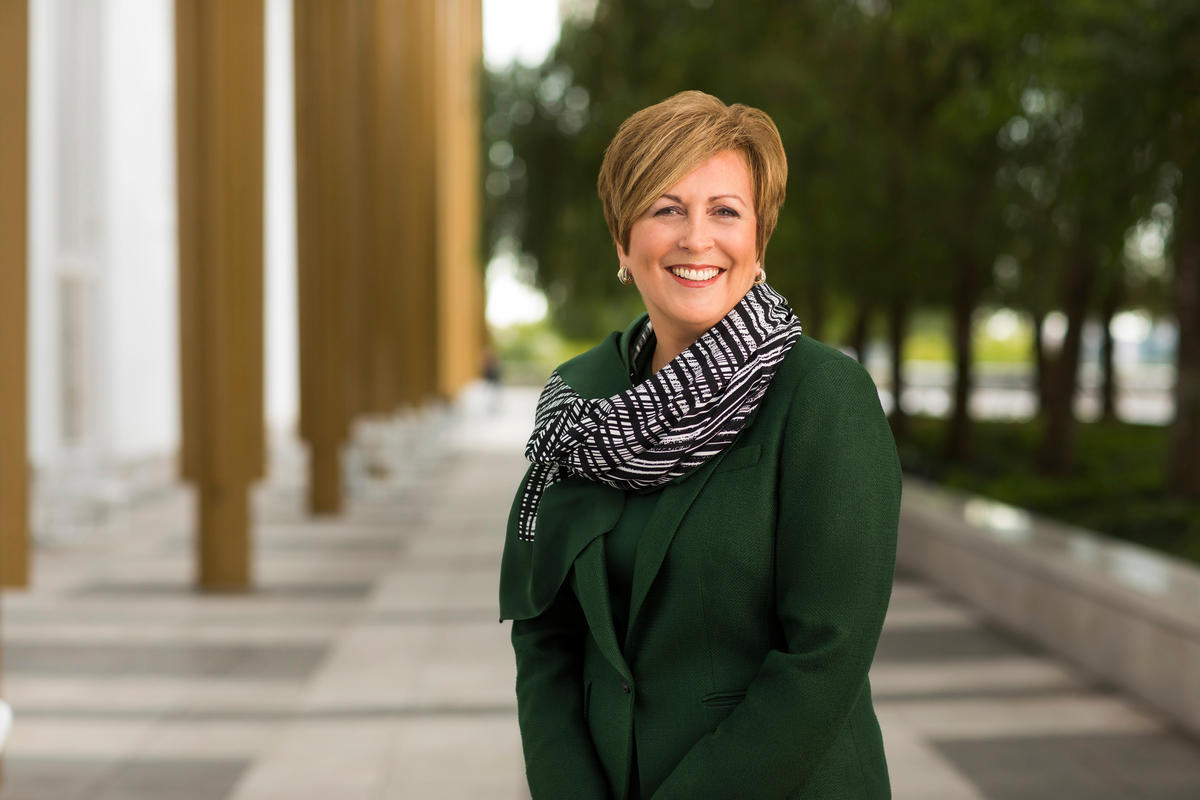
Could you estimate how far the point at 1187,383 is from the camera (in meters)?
10.0

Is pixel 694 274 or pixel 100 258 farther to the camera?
pixel 100 258

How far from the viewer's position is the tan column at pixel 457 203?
91.4 ft

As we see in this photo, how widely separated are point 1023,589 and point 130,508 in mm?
10652

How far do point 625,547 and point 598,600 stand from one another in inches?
3.5

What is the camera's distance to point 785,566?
1.75 m

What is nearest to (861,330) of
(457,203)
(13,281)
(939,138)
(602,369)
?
(939,138)

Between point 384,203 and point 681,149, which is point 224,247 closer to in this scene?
point 681,149

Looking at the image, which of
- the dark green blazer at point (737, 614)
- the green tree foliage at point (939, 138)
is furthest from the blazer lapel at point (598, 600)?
the green tree foliage at point (939, 138)

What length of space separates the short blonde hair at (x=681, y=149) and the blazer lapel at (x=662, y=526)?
0.38 m

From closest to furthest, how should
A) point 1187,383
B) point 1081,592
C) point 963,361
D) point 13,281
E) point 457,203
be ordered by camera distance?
point 13,281
point 1081,592
point 1187,383
point 963,361
point 457,203

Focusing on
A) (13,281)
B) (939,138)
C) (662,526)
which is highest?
(939,138)

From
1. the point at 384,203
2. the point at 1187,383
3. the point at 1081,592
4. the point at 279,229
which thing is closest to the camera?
the point at 1081,592

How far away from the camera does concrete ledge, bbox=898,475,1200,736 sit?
19.3 feet

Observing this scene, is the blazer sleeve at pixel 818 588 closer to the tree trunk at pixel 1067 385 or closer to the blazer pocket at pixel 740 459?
the blazer pocket at pixel 740 459
